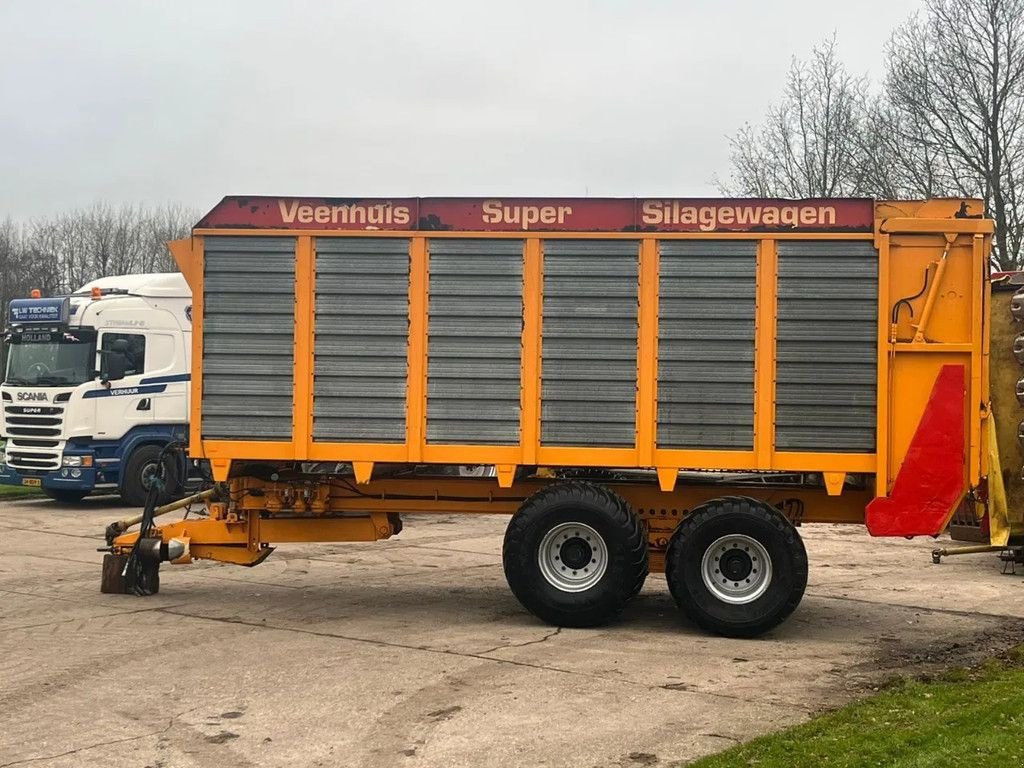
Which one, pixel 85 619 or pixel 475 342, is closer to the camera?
pixel 475 342

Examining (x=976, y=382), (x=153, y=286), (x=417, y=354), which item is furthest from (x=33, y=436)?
(x=976, y=382)

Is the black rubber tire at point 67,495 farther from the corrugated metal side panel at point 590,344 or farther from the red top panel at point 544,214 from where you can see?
the corrugated metal side panel at point 590,344

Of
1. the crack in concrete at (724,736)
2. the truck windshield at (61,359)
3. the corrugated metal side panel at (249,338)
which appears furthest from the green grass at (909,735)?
the truck windshield at (61,359)

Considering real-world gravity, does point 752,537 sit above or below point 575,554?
above

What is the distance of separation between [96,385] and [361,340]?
1068cm

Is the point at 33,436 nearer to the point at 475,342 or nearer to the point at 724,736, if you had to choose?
the point at 475,342

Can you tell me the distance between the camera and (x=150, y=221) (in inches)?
2291

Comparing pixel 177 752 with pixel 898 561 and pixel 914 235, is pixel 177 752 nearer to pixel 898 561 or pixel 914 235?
pixel 914 235

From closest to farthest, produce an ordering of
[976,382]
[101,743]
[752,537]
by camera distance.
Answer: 1. [101,743]
2. [976,382]
3. [752,537]

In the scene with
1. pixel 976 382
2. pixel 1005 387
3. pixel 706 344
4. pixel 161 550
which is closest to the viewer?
pixel 976 382

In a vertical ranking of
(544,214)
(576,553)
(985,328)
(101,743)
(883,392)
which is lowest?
(101,743)

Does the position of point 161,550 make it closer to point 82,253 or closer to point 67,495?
point 67,495

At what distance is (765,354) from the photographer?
9.28 m

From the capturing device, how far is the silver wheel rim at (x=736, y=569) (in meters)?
9.28
